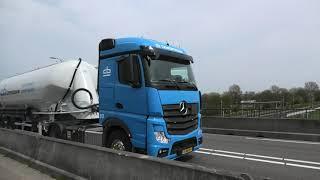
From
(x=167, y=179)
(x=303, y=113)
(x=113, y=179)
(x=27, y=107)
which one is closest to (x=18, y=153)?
(x=27, y=107)

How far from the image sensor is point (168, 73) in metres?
9.98

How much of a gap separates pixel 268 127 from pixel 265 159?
27.7ft

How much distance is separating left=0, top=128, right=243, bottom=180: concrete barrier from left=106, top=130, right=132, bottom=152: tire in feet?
4.27

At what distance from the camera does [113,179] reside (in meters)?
7.41

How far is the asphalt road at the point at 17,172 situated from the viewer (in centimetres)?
959

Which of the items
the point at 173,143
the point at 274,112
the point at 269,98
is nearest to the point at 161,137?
the point at 173,143

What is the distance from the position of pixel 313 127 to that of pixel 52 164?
12184mm

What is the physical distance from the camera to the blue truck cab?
941 centimetres

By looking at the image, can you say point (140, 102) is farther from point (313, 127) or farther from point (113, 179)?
point (313, 127)

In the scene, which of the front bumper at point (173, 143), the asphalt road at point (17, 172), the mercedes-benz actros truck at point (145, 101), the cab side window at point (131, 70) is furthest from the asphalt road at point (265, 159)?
the asphalt road at point (17, 172)

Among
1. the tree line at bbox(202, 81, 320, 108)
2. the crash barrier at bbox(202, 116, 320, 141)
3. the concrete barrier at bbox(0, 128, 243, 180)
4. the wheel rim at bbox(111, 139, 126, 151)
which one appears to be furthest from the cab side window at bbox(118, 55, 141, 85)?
the tree line at bbox(202, 81, 320, 108)

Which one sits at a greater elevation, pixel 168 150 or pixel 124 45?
pixel 124 45

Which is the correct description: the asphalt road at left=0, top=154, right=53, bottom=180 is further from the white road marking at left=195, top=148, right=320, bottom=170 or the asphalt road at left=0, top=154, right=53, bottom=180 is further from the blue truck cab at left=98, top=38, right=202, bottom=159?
the white road marking at left=195, top=148, right=320, bottom=170

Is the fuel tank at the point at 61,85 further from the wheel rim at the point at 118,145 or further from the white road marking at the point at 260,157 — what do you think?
the white road marking at the point at 260,157
